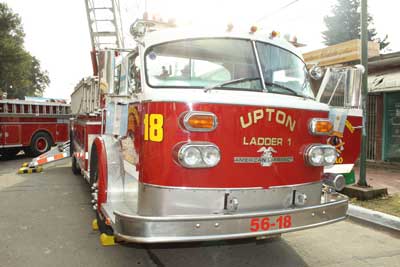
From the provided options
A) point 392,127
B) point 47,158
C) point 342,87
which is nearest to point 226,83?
point 342,87

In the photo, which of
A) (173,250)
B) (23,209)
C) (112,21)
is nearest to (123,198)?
(173,250)

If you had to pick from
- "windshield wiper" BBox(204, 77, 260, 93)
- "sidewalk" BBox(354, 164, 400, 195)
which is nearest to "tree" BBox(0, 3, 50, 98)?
"sidewalk" BBox(354, 164, 400, 195)

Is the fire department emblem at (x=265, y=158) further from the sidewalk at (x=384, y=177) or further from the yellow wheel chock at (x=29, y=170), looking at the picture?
the yellow wheel chock at (x=29, y=170)

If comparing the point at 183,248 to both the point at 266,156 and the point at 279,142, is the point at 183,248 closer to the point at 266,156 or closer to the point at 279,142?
the point at 266,156

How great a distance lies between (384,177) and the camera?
8.29m

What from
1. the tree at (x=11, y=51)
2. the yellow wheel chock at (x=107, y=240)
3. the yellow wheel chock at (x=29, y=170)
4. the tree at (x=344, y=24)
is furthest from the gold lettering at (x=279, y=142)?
the tree at (x=11, y=51)

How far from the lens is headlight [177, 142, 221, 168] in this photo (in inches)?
113

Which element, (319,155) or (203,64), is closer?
(319,155)

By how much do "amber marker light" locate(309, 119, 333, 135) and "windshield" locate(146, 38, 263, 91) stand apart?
590mm

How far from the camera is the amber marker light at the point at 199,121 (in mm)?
2891

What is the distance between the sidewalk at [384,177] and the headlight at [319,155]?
12.6ft

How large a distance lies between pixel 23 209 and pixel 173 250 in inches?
122

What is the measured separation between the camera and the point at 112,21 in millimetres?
12625

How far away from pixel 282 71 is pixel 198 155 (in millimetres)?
1499
